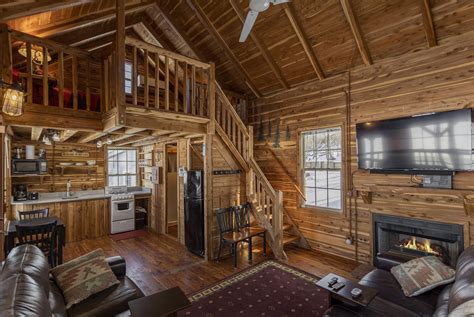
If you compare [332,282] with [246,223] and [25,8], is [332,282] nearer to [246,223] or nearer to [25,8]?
[246,223]

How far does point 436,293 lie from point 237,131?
3.86m

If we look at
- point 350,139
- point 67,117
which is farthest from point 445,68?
point 67,117

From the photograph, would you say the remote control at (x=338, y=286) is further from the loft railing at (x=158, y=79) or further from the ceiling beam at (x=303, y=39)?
the ceiling beam at (x=303, y=39)

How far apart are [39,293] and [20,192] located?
16.7ft

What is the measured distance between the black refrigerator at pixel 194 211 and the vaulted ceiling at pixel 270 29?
2.68 metres

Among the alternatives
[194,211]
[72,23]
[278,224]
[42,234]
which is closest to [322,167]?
[278,224]

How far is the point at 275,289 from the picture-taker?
338 cm

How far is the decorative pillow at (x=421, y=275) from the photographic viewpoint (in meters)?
2.37

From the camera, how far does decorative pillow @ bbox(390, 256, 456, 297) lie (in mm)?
2369

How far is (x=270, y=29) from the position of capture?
15.1 feet

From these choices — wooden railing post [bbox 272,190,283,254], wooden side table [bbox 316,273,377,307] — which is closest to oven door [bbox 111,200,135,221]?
wooden railing post [bbox 272,190,283,254]

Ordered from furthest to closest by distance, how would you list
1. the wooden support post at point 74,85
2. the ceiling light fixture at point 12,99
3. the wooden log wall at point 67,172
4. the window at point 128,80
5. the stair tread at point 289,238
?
1. the window at point 128,80
2. the wooden log wall at point 67,172
3. the stair tread at point 289,238
4. the wooden support post at point 74,85
5. the ceiling light fixture at point 12,99

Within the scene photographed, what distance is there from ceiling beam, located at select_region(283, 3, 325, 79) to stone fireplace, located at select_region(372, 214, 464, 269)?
2792 mm

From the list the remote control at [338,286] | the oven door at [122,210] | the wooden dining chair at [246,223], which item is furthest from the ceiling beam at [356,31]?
the oven door at [122,210]
